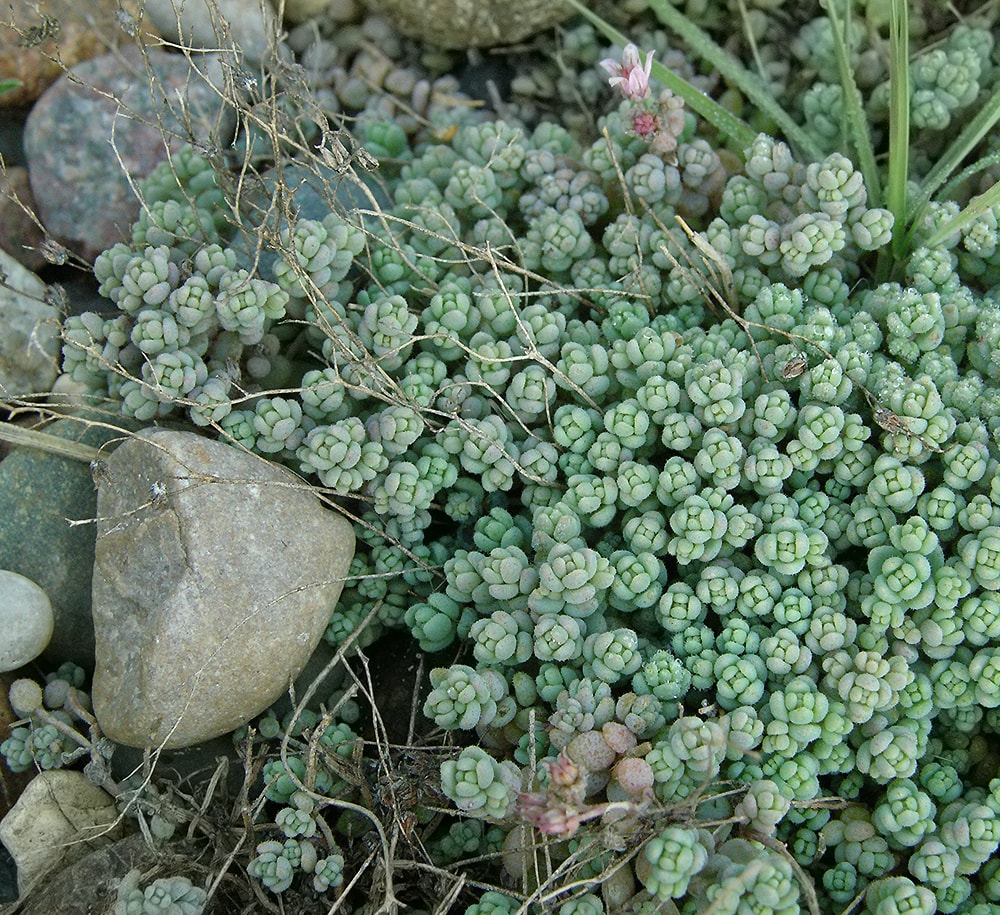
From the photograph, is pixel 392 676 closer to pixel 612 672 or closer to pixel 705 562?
pixel 612 672

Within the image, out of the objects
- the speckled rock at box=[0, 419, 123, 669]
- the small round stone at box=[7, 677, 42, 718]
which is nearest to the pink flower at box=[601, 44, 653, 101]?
the speckled rock at box=[0, 419, 123, 669]

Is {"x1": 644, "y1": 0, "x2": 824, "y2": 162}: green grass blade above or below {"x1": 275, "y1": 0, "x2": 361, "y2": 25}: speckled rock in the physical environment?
above

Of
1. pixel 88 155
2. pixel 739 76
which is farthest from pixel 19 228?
pixel 739 76

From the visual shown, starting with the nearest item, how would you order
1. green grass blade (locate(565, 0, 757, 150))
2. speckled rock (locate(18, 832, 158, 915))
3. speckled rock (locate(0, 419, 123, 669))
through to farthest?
1. speckled rock (locate(18, 832, 158, 915))
2. speckled rock (locate(0, 419, 123, 669))
3. green grass blade (locate(565, 0, 757, 150))

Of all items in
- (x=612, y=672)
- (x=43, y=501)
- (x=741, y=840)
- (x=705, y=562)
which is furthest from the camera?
(x=43, y=501)

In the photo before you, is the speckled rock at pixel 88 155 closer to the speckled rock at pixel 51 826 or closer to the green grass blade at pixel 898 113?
the speckled rock at pixel 51 826

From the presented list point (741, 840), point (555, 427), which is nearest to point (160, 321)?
point (555, 427)

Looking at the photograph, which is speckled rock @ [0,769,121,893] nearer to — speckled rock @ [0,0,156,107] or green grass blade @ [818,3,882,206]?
speckled rock @ [0,0,156,107]
